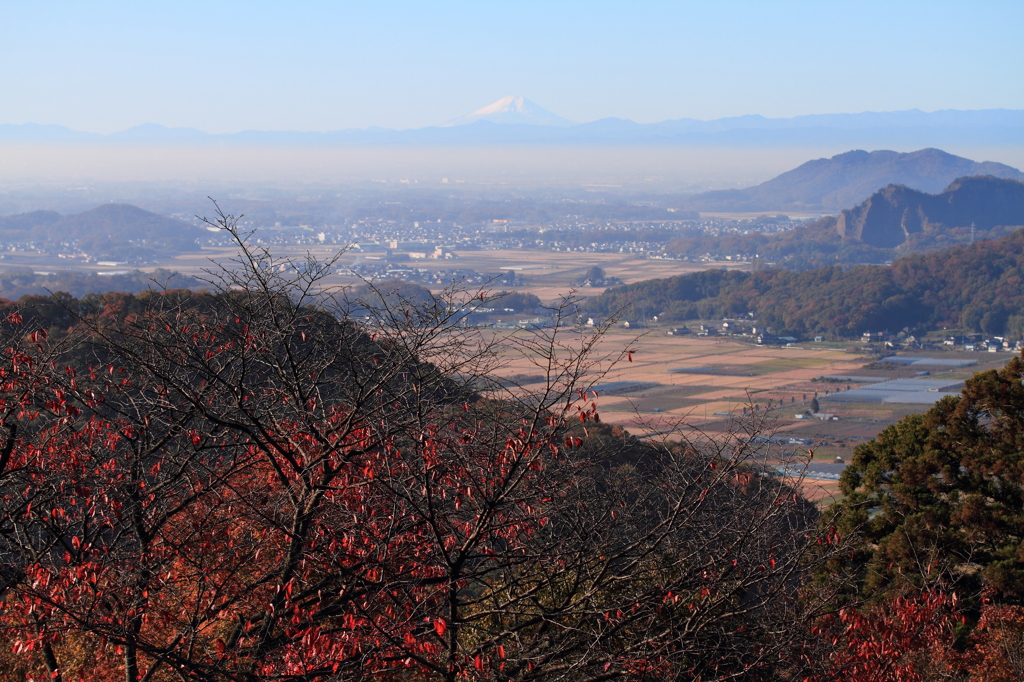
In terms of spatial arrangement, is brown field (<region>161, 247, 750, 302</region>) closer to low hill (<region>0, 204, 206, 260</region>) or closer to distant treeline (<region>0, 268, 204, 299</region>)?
low hill (<region>0, 204, 206, 260</region>)

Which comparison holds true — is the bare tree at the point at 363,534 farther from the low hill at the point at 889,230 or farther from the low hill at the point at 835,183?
the low hill at the point at 835,183

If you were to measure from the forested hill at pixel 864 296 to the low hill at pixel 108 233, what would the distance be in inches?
1597

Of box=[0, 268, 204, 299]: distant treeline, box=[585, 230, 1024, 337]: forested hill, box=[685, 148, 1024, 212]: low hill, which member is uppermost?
box=[685, 148, 1024, 212]: low hill

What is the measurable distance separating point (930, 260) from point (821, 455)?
4872 centimetres

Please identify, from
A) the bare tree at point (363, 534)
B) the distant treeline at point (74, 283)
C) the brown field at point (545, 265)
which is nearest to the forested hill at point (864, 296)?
the brown field at point (545, 265)

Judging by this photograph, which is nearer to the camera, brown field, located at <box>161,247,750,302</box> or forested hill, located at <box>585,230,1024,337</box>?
forested hill, located at <box>585,230,1024,337</box>

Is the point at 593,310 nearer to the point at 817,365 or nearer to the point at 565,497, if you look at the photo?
the point at 817,365

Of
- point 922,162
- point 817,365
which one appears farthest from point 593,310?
point 922,162

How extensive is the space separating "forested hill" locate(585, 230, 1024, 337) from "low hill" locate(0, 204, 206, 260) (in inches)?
1597

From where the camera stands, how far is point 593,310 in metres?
55.0

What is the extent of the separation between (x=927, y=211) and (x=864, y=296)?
68.9 metres

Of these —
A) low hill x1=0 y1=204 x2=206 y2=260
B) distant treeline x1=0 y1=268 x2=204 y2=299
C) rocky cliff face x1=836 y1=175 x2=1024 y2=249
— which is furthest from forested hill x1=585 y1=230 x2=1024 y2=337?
rocky cliff face x1=836 y1=175 x2=1024 y2=249

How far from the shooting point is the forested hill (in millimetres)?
57281

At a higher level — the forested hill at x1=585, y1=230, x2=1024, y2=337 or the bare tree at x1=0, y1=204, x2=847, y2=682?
the bare tree at x1=0, y1=204, x2=847, y2=682
